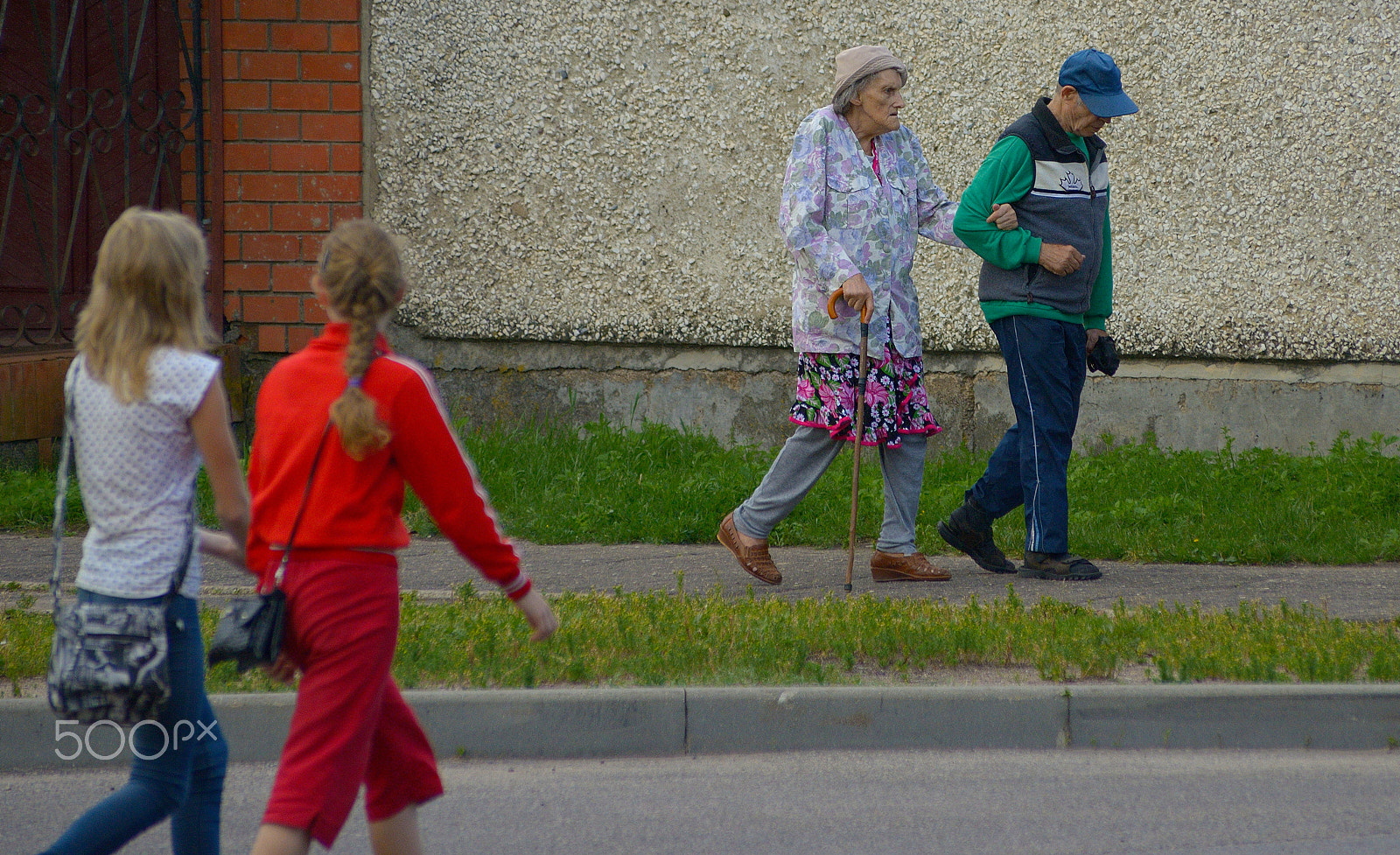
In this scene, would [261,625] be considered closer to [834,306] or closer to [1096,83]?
[834,306]

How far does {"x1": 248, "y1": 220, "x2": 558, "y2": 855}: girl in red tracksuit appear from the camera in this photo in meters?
2.33

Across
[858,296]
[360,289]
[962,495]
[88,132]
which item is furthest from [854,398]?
[88,132]

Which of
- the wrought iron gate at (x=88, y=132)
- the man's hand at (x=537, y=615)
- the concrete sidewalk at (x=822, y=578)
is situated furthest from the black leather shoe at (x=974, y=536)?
the wrought iron gate at (x=88, y=132)

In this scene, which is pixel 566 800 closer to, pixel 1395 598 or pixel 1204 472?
pixel 1395 598

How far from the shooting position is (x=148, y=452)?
2.48m

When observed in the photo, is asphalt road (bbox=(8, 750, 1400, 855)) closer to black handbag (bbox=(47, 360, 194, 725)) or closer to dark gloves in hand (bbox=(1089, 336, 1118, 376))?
black handbag (bbox=(47, 360, 194, 725))

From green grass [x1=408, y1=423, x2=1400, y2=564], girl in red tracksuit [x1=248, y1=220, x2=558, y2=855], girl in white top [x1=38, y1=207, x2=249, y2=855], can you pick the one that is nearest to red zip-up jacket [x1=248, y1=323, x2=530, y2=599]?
girl in red tracksuit [x1=248, y1=220, x2=558, y2=855]

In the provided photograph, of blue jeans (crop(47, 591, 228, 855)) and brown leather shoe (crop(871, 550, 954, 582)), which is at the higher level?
blue jeans (crop(47, 591, 228, 855))

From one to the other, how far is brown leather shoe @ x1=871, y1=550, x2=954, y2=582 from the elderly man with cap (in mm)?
417

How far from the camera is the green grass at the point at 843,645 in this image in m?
3.97

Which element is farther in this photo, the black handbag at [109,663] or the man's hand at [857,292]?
the man's hand at [857,292]

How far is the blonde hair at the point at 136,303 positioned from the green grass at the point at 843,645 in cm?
166

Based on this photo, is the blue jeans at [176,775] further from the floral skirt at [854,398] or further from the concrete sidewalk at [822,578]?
the floral skirt at [854,398]

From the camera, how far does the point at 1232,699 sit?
383cm
